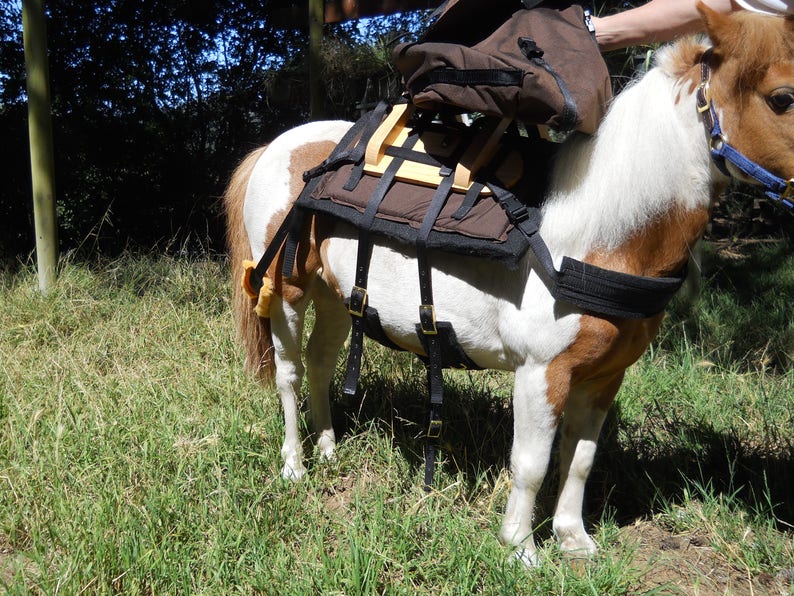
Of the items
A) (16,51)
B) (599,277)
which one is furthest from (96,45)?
(599,277)

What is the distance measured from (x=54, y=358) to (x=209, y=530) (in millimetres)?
1883

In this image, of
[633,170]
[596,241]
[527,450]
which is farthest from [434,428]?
[633,170]

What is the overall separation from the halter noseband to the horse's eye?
0.42 feet

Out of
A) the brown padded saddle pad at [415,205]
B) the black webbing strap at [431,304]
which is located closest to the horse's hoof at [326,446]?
the black webbing strap at [431,304]

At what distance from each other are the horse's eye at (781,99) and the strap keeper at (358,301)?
53.4 inches

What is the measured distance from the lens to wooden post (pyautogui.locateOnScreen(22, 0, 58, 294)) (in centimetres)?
446

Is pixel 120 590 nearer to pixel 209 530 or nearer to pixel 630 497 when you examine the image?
pixel 209 530

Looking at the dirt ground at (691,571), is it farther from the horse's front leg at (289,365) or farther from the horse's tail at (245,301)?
the horse's tail at (245,301)

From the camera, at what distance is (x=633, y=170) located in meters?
1.86

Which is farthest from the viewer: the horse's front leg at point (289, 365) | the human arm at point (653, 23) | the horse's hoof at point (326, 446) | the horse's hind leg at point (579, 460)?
the horse's hoof at point (326, 446)

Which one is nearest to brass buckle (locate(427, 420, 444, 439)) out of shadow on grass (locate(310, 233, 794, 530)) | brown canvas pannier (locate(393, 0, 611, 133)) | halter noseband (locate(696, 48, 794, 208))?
shadow on grass (locate(310, 233, 794, 530))

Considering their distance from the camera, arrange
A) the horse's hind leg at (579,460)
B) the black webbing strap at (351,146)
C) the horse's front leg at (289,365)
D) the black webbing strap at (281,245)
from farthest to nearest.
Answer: the horse's front leg at (289,365), the black webbing strap at (281,245), the black webbing strap at (351,146), the horse's hind leg at (579,460)

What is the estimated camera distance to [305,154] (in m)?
2.72

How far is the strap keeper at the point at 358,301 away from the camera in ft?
7.77
